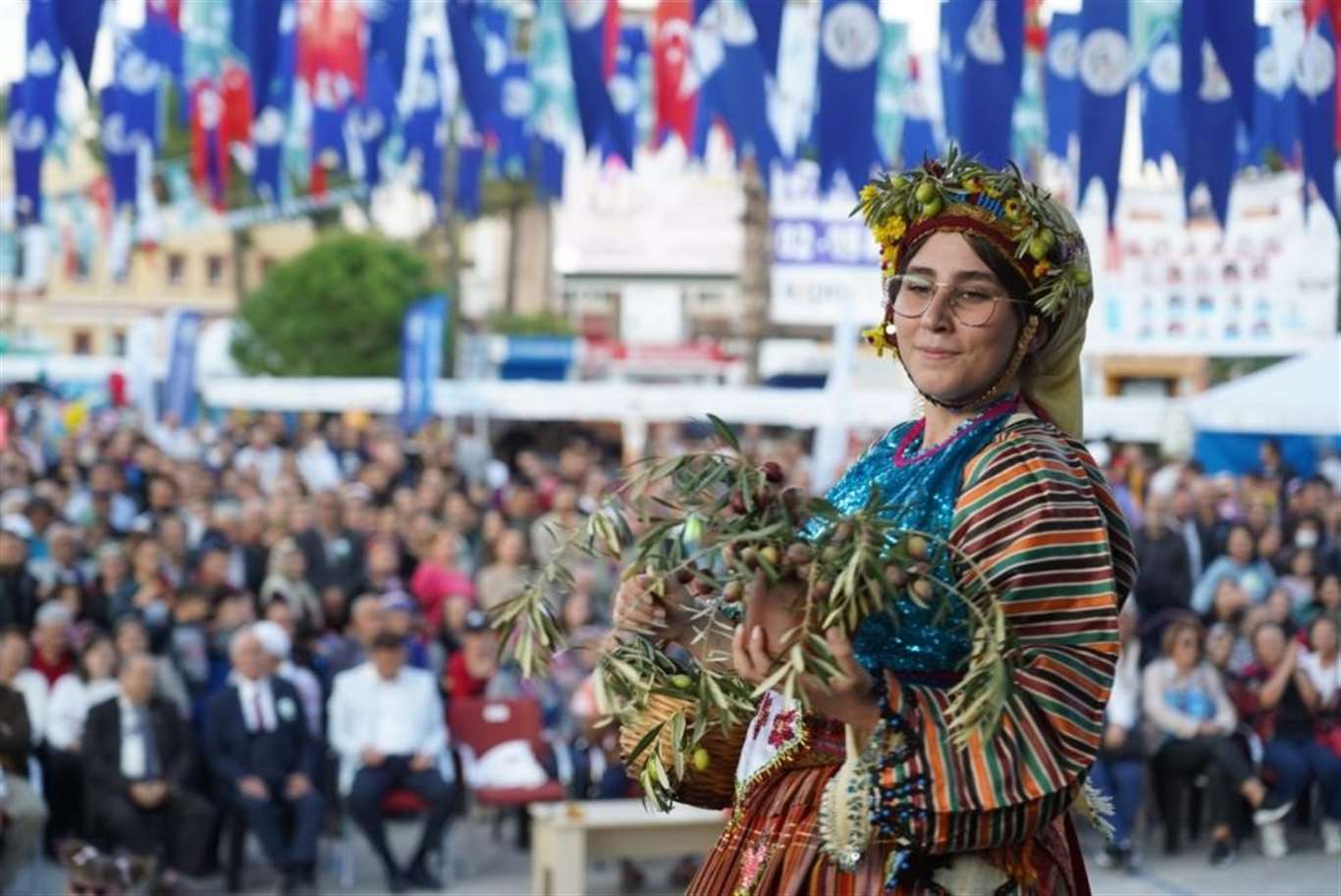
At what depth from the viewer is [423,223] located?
2247 inches

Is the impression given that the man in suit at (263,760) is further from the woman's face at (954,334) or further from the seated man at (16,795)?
the woman's face at (954,334)

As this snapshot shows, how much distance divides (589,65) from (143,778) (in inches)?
161

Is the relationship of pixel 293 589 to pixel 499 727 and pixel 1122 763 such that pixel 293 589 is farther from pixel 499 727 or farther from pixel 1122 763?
pixel 1122 763

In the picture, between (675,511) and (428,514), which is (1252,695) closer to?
(428,514)

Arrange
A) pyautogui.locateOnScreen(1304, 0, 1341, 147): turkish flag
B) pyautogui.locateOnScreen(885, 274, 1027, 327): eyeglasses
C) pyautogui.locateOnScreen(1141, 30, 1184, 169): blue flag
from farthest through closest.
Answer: pyautogui.locateOnScreen(1141, 30, 1184, 169): blue flag
pyautogui.locateOnScreen(1304, 0, 1341, 147): turkish flag
pyautogui.locateOnScreen(885, 274, 1027, 327): eyeglasses

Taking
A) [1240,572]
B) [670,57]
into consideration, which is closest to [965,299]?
[1240,572]

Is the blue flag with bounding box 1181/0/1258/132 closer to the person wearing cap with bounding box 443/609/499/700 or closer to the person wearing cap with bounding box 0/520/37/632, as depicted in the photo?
the person wearing cap with bounding box 443/609/499/700

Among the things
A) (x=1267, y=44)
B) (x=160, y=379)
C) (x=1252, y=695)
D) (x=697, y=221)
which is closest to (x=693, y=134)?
(x=1267, y=44)

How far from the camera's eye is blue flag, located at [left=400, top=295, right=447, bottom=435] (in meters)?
19.9

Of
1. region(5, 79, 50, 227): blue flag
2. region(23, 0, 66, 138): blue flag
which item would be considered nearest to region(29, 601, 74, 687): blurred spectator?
region(23, 0, 66, 138): blue flag

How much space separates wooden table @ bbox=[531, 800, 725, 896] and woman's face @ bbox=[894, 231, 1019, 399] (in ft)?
18.7

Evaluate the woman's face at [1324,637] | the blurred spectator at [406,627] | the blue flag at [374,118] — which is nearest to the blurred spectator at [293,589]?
the blurred spectator at [406,627]

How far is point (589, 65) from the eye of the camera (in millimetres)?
10367

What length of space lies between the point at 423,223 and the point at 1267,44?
4624cm
